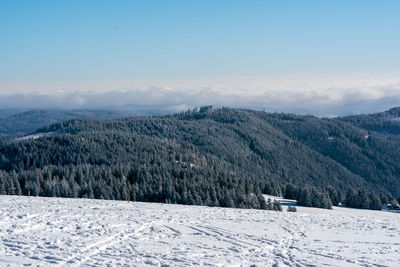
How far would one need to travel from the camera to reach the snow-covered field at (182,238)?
2008 centimetres

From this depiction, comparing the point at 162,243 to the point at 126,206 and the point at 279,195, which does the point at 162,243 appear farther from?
the point at 279,195

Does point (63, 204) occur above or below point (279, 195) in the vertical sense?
above

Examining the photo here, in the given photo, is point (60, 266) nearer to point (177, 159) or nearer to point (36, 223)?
point (36, 223)

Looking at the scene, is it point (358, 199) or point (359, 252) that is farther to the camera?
point (358, 199)

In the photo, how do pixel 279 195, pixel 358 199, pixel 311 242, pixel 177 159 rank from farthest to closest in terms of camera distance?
pixel 177 159 < pixel 279 195 < pixel 358 199 < pixel 311 242

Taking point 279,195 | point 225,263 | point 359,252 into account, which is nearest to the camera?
point 225,263

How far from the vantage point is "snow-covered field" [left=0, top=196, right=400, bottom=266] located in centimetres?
2008

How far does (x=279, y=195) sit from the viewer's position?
102 metres

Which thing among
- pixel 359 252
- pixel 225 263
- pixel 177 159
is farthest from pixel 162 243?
pixel 177 159

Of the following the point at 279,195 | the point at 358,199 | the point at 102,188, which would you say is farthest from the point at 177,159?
the point at 358,199

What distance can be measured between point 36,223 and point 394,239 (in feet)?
93.8

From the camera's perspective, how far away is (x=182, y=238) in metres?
24.6

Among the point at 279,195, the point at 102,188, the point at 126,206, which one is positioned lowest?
the point at 279,195

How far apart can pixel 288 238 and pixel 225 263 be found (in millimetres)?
8130
